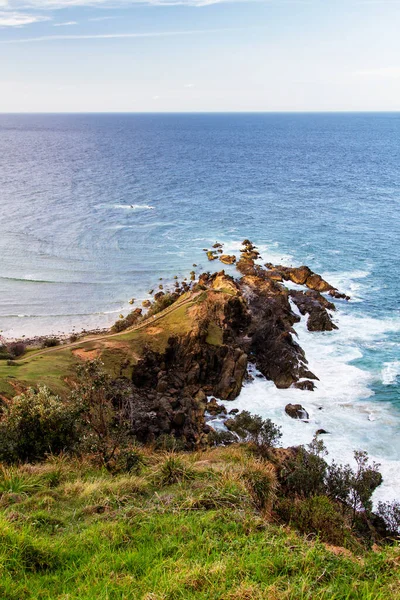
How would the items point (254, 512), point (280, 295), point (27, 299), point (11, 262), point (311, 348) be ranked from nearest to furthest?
point (254, 512), point (311, 348), point (280, 295), point (27, 299), point (11, 262)

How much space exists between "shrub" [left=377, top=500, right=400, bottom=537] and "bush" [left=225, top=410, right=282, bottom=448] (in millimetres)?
6744

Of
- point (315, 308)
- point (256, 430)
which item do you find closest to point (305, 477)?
point (256, 430)

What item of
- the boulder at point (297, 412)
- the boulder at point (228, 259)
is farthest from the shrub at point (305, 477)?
the boulder at point (228, 259)

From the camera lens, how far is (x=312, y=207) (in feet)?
337

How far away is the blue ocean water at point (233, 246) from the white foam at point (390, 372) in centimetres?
15

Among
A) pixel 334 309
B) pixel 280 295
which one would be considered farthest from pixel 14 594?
pixel 334 309

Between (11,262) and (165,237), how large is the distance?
27.2 m

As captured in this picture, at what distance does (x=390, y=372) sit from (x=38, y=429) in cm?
3477

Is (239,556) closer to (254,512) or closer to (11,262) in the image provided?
(254,512)

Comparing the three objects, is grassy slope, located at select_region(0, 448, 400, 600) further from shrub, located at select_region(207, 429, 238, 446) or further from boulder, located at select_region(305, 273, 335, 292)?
boulder, located at select_region(305, 273, 335, 292)

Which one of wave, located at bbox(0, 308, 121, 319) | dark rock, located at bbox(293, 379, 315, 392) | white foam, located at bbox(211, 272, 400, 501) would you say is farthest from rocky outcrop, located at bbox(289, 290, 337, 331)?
wave, located at bbox(0, 308, 121, 319)

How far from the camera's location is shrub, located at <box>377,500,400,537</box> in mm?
23250

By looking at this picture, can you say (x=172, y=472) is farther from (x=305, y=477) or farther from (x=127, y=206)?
(x=127, y=206)

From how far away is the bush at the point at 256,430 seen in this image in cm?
2808
